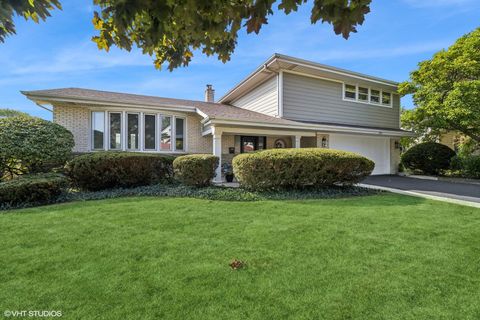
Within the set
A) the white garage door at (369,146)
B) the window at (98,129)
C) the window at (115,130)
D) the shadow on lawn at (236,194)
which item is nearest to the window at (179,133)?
the window at (115,130)

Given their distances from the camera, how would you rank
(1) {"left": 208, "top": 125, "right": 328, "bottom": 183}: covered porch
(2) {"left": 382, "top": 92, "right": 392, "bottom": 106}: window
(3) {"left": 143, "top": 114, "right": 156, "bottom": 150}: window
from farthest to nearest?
(2) {"left": 382, "top": 92, "right": 392, "bottom": 106}: window < (3) {"left": 143, "top": 114, "right": 156, "bottom": 150}: window < (1) {"left": 208, "top": 125, "right": 328, "bottom": 183}: covered porch

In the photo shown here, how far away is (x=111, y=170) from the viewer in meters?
8.45

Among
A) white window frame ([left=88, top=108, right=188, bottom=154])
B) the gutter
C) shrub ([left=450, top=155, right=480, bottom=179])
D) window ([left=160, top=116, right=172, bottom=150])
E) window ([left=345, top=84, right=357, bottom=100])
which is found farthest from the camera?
window ([left=345, top=84, right=357, bottom=100])

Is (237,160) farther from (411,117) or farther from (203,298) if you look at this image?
(411,117)

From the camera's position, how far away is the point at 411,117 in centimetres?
1398

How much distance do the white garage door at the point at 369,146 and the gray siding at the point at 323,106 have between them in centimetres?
92

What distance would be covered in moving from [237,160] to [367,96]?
417 inches

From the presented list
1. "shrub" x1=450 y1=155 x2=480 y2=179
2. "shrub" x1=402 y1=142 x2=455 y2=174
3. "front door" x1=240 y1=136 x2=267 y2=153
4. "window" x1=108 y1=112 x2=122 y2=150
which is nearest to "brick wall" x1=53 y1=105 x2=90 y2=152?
"window" x1=108 y1=112 x2=122 y2=150

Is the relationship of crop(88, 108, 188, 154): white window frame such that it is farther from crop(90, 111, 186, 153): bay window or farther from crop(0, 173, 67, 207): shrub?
crop(0, 173, 67, 207): shrub

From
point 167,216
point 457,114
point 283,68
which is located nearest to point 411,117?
point 457,114

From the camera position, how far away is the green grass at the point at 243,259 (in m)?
2.36

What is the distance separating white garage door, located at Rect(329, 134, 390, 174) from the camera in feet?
45.0

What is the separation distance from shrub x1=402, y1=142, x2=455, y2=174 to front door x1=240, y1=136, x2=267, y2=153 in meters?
8.76

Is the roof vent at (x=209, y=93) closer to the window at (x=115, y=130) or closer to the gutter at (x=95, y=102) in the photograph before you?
the gutter at (x=95, y=102)
